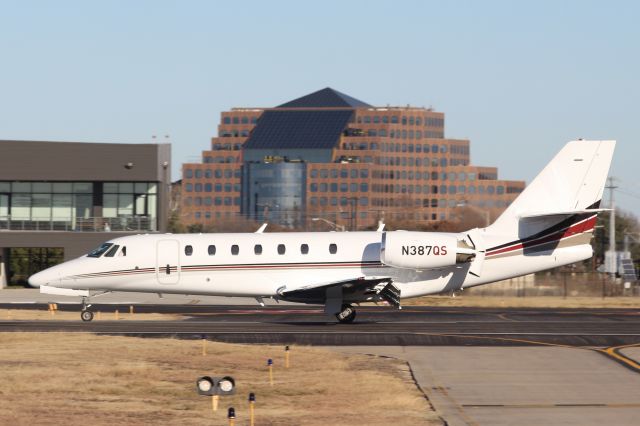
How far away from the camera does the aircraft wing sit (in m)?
35.0

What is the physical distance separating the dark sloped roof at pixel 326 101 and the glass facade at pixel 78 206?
412ft

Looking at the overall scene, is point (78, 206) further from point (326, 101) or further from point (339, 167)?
point (326, 101)

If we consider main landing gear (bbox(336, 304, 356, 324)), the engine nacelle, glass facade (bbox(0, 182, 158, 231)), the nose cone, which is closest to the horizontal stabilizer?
the engine nacelle

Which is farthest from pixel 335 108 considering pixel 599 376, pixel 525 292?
pixel 599 376

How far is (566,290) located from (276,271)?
25069 mm

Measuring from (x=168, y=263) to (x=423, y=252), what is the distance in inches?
343

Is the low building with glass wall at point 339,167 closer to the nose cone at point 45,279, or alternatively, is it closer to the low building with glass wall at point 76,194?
the low building with glass wall at point 76,194

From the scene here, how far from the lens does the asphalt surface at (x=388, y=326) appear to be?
3133 cm

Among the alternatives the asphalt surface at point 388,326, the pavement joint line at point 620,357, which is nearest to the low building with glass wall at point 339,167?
the asphalt surface at point 388,326

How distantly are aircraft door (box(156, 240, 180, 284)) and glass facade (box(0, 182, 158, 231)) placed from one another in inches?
994

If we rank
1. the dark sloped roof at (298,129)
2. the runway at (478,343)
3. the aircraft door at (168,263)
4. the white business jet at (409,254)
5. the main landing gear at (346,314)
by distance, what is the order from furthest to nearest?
the dark sloped roof at (298,129) → the aircraft door at (168,263) → the main landing gear at (346,314) → the white business jet at (409,254) → the runway at (478,343)

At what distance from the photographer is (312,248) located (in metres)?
36.2

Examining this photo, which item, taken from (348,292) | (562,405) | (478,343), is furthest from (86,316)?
(562,405)

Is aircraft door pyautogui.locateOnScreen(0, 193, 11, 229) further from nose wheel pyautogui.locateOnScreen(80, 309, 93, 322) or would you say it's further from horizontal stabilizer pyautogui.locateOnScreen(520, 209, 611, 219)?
horizontal stabilizer pyautogui.locateOnScreen(520, 209, 611, 219)
